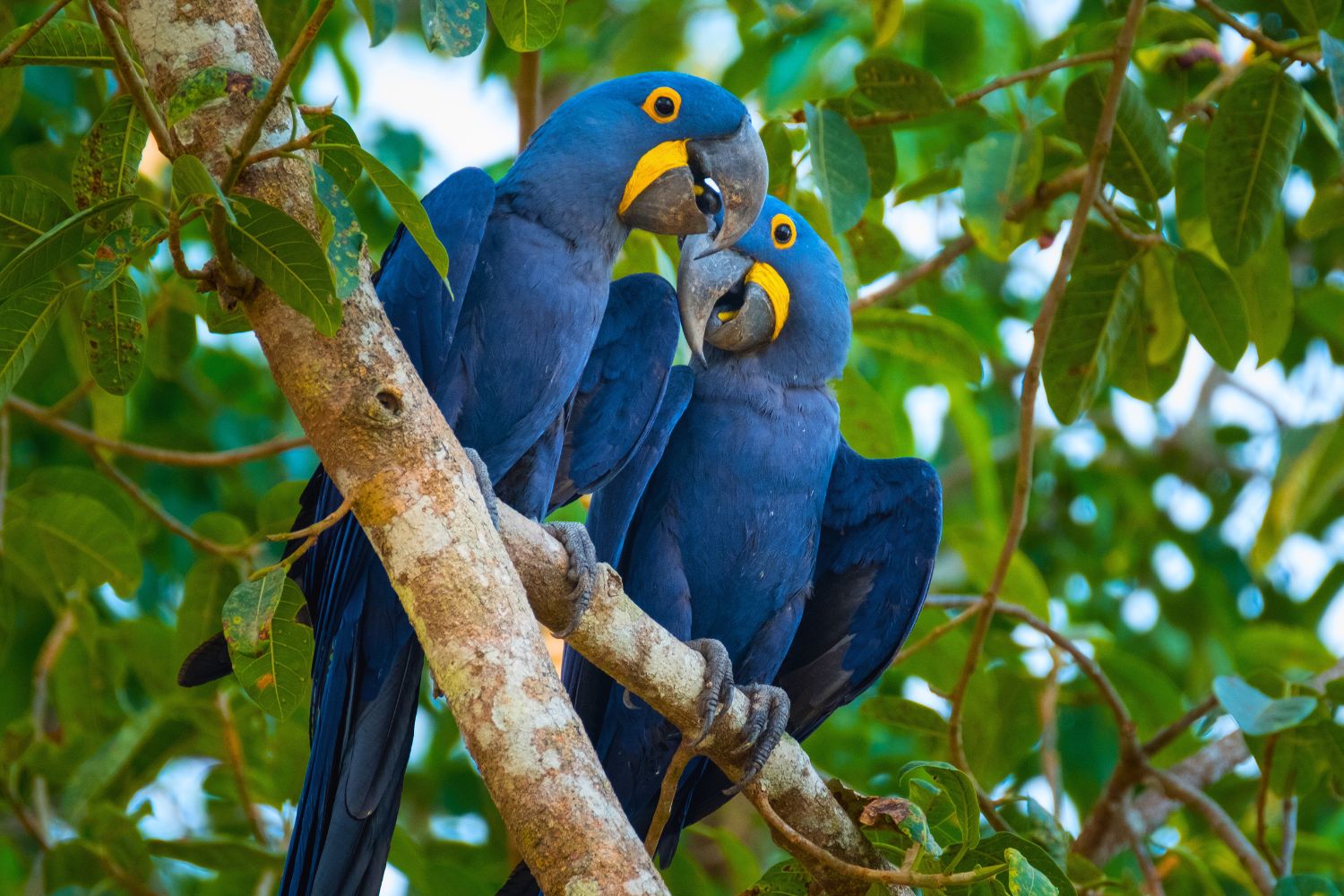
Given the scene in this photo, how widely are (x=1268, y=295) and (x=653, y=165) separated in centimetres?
141

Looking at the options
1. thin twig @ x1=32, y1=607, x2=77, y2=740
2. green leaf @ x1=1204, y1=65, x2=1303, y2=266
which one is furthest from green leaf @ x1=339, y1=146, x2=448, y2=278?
thin twig @ x1=32, y1=607, x2=77, y2=740

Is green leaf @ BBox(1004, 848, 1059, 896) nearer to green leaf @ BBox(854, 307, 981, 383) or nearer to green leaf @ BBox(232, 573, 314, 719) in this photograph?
green leaf @ BBox(232, 573, 314, 719)

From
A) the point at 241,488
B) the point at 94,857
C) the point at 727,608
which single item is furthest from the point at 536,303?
the point at 241,488

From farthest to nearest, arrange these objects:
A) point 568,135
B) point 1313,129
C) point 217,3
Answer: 1. point 1313,129
2. point 568,135
3. point 217,3

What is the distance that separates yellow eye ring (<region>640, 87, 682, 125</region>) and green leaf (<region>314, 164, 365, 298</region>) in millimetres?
995

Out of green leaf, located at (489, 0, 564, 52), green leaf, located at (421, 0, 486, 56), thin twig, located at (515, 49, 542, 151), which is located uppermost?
thin twig, located at (515, 49, 542, 151)

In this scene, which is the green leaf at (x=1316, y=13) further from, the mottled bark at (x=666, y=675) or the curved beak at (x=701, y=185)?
the mottled bark at (x=666, y=675)

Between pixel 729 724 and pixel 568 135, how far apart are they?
1.09 metres

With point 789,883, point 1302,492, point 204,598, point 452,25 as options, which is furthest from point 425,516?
point 1302,492

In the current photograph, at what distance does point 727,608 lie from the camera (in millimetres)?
2641

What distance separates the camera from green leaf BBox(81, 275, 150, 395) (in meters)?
1.77

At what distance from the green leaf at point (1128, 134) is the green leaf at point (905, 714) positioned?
1.12 metres

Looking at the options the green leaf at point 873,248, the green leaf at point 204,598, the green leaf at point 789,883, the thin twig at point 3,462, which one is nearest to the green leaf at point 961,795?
the green leaf at point 789,883

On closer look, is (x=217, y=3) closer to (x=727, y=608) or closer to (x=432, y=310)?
(x=432, y=310)
